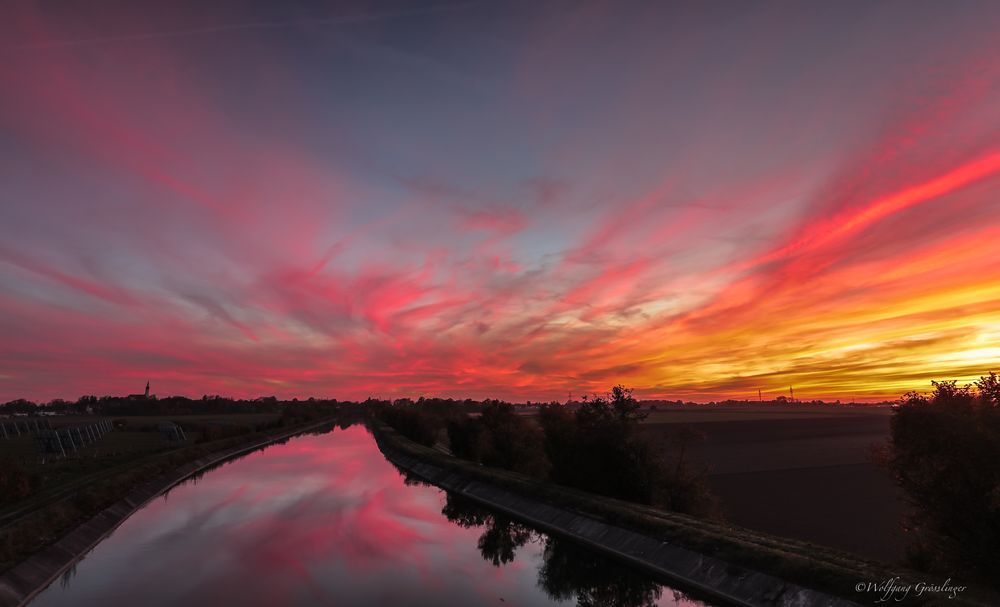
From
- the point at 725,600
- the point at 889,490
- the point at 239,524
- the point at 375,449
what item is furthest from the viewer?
the point at 375,449

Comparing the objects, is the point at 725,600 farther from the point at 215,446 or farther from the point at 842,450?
the point at 215,446

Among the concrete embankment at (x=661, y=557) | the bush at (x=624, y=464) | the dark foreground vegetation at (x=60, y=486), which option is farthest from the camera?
the bush at (x=624, y=464)

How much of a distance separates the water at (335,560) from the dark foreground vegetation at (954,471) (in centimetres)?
832

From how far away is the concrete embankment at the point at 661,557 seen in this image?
1850 cm

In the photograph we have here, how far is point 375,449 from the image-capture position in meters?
99.3

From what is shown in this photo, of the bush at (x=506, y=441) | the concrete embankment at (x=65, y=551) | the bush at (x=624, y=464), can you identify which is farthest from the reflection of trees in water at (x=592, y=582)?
the bush at (x=506, y=441)

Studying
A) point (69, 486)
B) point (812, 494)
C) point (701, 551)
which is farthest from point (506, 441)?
point (69, 486)

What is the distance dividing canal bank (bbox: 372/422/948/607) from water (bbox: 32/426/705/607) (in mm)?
1114

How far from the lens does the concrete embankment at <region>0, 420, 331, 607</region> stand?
66.9 ft

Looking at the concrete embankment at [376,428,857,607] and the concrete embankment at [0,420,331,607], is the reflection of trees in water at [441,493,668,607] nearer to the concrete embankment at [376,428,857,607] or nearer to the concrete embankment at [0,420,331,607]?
the concrete embankment at [376,428,857,607]

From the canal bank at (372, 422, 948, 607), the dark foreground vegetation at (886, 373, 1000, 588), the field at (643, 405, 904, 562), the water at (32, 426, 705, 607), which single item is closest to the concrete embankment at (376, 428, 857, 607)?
the canal bank at (372, 422, 948, 607)

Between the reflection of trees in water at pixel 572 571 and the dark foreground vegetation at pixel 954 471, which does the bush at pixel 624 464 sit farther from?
the dark foreground vegetation at pixel 954 471

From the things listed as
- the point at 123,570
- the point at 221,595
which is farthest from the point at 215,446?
the point at 221,595

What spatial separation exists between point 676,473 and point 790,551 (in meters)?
15.4
